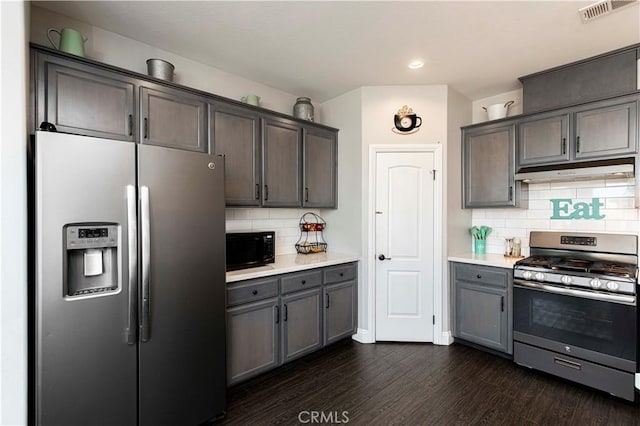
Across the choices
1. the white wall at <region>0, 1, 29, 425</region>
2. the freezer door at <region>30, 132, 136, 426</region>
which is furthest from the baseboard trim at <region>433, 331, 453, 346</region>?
the white wall at <region>0, 1, 29, 425</region>

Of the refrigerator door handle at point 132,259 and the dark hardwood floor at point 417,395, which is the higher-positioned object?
the refrigerator door handle at point 132,259

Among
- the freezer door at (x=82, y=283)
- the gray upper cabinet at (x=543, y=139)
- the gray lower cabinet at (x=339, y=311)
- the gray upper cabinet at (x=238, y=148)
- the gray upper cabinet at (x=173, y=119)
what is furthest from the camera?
the gray lower cabinet at (x=339, y=311)

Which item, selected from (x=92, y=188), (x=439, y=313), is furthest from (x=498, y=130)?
(x=92, y=188)

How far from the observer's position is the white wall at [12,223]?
133 centimetres

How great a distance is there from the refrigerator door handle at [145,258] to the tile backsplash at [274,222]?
1.28 meters

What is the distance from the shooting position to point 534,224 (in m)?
3.23

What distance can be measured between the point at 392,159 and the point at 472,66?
1098 mm

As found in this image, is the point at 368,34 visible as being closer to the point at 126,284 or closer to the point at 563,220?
the point at 126,284

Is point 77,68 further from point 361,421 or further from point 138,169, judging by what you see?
point 361,421

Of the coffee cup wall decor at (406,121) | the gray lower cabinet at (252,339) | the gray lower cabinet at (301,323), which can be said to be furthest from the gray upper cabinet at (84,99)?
the coffee cup wall decor at (406,121)

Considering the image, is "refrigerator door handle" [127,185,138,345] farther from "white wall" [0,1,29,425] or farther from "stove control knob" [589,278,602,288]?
"stove control knob" [589,278,602,288]

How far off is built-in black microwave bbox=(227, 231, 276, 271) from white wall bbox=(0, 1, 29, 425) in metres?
1.34

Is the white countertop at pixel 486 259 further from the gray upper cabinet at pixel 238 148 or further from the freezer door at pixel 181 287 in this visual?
the freezer door at pixel 181 287

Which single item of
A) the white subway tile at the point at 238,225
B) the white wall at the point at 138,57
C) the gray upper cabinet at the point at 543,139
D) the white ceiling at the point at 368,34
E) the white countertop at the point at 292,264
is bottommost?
the white countertop at the point at 292,264
